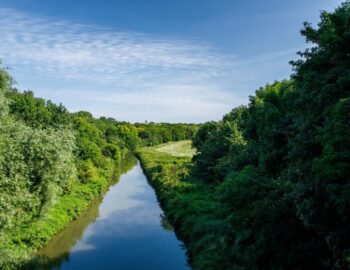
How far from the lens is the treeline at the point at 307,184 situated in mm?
13531

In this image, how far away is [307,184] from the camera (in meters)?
15.3

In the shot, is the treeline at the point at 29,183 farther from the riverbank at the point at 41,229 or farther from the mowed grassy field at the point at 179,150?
the mowed grassy field at the point at 179,150

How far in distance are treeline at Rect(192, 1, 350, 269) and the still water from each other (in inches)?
340

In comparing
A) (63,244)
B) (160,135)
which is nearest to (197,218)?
(63,244)

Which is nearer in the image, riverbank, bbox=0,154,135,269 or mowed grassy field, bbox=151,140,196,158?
riverbank, bbox=0,154,135,269

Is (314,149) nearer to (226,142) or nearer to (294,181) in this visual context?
(294,181)

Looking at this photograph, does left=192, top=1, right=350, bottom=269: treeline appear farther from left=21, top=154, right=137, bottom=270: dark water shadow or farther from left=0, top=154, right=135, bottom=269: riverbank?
left=21, top=154, right=137, bottom=270: dark water shadow

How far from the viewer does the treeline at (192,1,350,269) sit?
1353 centimetres

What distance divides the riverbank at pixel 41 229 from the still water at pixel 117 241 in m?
0.89

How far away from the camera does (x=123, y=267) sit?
31.2m

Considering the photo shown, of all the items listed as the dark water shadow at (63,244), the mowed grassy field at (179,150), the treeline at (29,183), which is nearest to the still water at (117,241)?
the dark water shadow at (63,244)

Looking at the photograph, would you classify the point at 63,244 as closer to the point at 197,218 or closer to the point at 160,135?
the point at 197,218

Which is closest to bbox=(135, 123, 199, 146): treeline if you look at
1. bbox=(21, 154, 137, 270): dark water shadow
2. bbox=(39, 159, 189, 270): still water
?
bbox=(39, 159, 189, 270): still water

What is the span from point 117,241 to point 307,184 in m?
26.2
